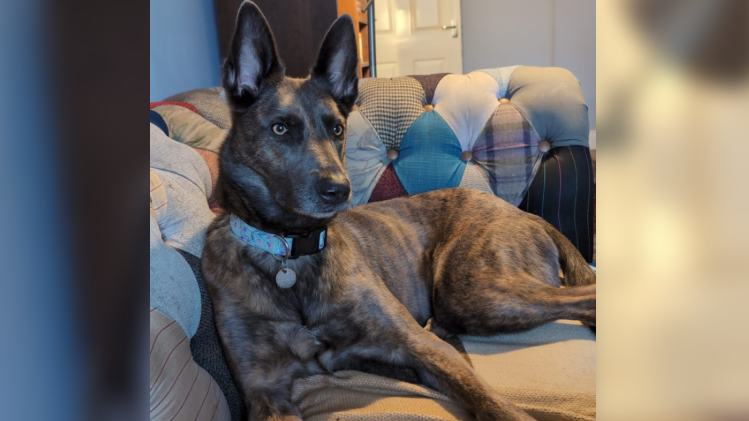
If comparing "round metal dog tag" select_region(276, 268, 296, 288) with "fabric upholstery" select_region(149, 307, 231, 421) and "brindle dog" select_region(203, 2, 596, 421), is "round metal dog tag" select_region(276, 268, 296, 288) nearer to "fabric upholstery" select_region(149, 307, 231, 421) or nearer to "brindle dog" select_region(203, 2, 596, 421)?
"brindle dog" select_region(203, 2, 596, 421)

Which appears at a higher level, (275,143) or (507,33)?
(507,33)

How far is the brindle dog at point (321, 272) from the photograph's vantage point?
1383 mm

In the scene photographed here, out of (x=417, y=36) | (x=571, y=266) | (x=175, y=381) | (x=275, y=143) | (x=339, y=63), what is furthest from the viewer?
(x=417, y=36)

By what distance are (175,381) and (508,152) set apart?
187cm

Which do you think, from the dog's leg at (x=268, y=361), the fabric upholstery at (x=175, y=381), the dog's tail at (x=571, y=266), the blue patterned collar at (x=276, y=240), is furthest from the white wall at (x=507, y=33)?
the fabric upholstery at (x=175, y=381)

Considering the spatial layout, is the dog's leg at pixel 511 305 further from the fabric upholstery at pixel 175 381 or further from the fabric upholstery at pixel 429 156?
the fabric upholstery at pixel 175 381

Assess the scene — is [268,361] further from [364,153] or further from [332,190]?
[364,153]

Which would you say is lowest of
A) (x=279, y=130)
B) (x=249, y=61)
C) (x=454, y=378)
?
(x=454, y=378)

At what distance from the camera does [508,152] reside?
234cm

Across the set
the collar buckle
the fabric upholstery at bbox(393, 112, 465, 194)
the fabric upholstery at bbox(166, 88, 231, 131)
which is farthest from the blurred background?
the fabric upholstery at bbox(393, 112, 465, 194)

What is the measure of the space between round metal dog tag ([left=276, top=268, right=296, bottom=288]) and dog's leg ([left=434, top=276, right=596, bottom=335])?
26.4 inches

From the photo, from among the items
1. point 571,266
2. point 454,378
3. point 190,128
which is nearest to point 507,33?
point 571,266
